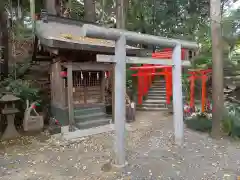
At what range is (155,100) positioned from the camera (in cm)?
1129

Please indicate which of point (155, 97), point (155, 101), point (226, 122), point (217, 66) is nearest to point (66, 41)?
point (217, 66)

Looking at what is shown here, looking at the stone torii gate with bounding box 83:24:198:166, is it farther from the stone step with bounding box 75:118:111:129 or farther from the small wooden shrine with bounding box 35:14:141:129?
the stone step with bounding box 75:118:111:129

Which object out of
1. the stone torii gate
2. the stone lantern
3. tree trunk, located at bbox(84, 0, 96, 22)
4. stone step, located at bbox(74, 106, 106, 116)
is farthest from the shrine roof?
tree trunk, located at bbox(84, 0, 96, 22)

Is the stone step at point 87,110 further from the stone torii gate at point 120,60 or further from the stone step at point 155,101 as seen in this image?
the stone step at point 155,101

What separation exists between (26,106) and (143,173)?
502cm

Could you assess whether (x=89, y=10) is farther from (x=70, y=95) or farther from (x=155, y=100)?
(x=70, y=95)

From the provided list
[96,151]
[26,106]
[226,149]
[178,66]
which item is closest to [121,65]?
[178,66]

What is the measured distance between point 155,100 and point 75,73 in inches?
216

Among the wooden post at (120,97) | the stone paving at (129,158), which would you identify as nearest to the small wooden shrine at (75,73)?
the stone paving at (129,158)

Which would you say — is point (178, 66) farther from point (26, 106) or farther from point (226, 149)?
point (26, 106)

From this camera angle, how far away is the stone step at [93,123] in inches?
263

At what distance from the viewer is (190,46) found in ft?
18.1

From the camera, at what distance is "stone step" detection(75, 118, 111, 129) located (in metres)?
6.69

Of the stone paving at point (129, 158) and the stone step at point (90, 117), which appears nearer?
the stone paving at point (129, 158)
